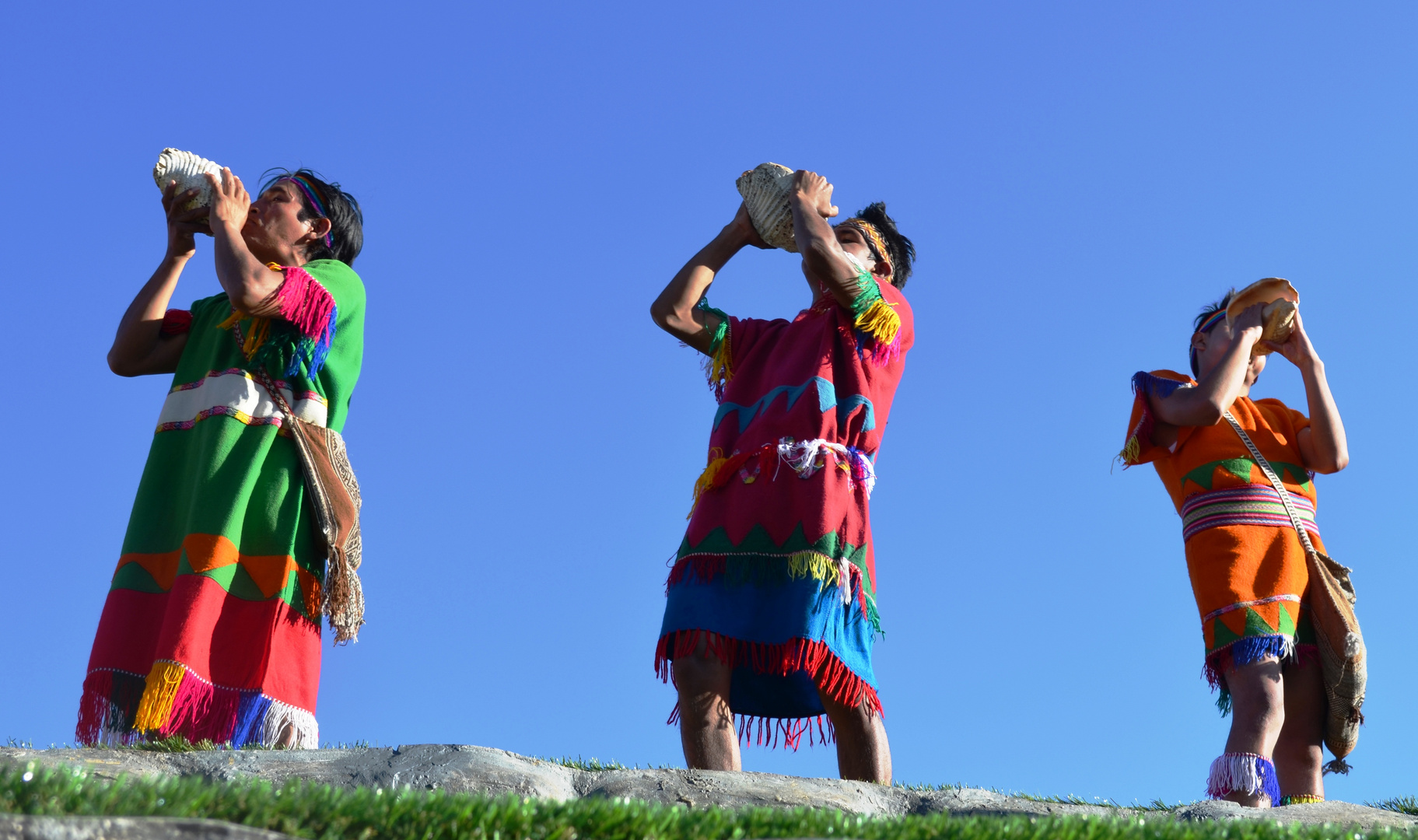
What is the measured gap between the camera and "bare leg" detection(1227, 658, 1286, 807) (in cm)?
453

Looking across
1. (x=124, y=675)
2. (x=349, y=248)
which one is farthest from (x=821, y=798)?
(x=349, y=248)

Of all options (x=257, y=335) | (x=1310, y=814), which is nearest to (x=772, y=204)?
(x=257, y=335)

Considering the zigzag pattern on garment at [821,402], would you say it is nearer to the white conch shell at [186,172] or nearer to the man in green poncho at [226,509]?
the man in green poncho at [226,509]

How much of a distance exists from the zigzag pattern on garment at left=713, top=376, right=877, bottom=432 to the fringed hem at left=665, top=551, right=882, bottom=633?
489mm

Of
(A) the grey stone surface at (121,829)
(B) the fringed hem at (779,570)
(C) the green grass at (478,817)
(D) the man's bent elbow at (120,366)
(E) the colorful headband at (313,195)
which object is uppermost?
(E) the colorful headband at (313,195)

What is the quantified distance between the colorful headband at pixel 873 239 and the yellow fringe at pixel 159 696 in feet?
8.57

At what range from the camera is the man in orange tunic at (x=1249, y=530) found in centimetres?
462

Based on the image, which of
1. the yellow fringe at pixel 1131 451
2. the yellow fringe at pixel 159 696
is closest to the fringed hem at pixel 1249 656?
the yellow fringe at pixel 1131 451

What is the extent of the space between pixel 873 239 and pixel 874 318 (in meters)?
0.58

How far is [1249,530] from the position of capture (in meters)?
4.88

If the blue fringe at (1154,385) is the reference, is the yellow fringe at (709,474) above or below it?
below

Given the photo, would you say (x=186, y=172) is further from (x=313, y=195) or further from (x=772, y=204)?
(x=772, y=204)

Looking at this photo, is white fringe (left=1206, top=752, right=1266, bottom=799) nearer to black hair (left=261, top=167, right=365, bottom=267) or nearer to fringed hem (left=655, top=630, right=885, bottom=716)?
fringed hem (left=655, top=630, right=885, bottom=716)

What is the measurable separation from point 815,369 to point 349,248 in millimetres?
1798
